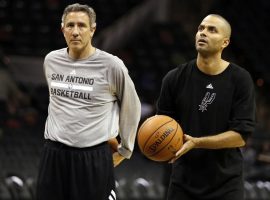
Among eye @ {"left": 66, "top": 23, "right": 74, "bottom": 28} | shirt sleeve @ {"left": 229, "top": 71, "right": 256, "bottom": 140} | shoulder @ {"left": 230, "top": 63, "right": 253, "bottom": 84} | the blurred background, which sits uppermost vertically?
eye @ {"left": 66, "top": 23, "right": 74, "bottom": 28}

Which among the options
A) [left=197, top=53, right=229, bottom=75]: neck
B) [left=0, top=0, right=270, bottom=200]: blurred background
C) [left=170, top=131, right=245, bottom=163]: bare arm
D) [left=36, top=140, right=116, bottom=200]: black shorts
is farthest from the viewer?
[left=0, top=0, right=270, bottom=200]: blurred background

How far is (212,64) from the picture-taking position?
521 centimetres

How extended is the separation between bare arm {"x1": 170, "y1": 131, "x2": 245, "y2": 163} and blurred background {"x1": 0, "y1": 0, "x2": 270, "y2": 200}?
22.4ft

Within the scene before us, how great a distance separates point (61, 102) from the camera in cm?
503

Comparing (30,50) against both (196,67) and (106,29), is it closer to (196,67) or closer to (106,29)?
(106,29)

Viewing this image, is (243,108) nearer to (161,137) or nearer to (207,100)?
(207,100)

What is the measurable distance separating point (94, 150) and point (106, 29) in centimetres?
1099

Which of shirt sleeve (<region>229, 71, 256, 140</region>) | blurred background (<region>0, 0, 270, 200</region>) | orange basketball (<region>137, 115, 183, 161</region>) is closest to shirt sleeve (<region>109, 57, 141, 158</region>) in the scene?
orange basketball (<region>137, 115, 183, 161</region>)

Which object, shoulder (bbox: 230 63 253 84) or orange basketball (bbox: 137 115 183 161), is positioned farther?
shoulder (bbox: 230 63 253 84)

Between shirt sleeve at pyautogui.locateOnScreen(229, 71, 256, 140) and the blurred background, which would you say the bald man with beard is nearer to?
shirt sleeve at pyautogui.locateOnScreen(229, 71, 256, 140)

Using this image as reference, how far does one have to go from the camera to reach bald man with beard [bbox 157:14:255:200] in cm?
511

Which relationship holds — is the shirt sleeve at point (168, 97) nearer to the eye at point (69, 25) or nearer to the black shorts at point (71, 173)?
the black shorts at point (71, 173)

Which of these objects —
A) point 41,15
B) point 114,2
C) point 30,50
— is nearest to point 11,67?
point 30,50

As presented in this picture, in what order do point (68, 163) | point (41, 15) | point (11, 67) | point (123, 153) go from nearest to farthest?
point (68, 163) → point (123, 153) → point (11, 67) → point (41, 15)
